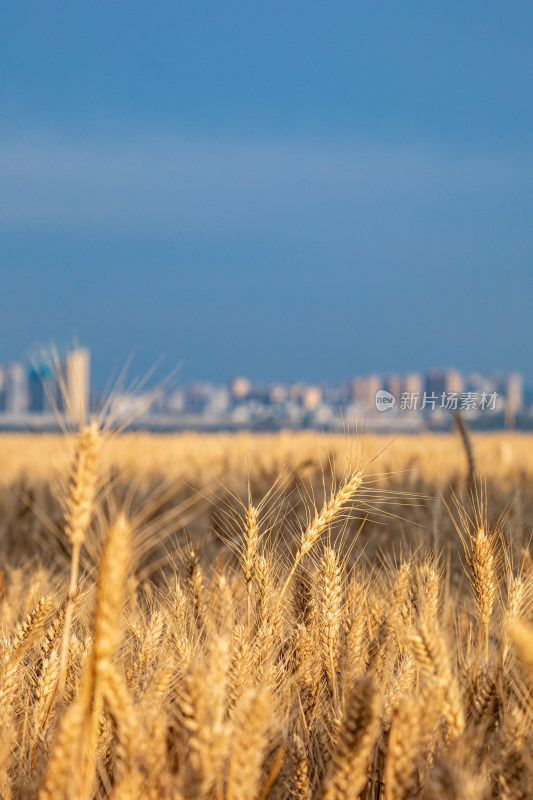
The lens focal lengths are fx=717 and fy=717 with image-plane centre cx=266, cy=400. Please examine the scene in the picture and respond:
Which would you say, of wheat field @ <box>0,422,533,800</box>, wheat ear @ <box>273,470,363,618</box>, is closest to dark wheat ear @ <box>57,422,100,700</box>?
wheat field @ <box>0,422,533,800</box>

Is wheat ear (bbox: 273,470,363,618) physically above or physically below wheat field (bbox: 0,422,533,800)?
above

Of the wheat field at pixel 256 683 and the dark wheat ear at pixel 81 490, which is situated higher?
the dark wheat ear at pixel 81 490

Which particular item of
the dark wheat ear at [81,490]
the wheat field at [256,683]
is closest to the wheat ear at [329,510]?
the wheat field at [256,683]

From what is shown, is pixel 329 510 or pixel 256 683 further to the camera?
pixel 329 510

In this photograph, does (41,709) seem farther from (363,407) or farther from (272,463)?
(272,463)

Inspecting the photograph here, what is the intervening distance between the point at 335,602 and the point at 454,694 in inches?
13.3

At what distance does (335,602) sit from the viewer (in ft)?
4.42

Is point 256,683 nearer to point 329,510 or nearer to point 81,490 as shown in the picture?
point 329,510

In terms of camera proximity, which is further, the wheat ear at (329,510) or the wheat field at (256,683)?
the wheat ear at (329,510)

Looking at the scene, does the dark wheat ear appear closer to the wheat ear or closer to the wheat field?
the wheat field

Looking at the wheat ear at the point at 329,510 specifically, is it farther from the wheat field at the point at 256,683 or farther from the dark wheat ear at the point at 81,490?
the dark wheat ear at the point at 81,490

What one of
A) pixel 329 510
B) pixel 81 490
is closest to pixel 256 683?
pixel 329 510

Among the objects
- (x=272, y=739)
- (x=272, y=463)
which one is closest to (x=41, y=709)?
(x=272, y=739)

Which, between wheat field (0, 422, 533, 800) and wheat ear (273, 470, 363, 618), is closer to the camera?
wheat field (0, 422, 533, 800)
